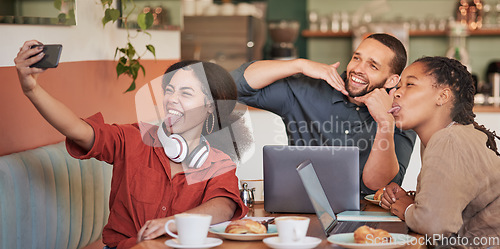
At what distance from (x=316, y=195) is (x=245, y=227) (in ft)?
0.66

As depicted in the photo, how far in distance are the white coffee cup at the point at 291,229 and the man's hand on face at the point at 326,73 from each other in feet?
3.73

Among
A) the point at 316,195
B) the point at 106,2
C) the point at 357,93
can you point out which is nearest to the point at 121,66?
the point at 106,2

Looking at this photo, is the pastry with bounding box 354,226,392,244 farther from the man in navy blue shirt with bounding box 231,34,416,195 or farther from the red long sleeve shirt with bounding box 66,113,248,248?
the man in navy blue shirt with bounding box 231,34,416,195

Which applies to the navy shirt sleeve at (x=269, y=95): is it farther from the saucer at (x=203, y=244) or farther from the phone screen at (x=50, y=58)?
Answer: the saucer at (x=203, y=244)

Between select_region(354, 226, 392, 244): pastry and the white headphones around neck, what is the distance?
53cm

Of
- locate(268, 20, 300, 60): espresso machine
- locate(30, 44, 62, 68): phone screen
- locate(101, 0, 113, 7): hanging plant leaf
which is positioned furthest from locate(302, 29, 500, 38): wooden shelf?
locate(30, 44, 62, 68): phone screen

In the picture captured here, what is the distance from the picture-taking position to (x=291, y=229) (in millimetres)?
1296

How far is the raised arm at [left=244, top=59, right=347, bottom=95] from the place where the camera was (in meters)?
2.38

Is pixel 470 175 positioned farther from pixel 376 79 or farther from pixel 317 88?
pixel 317 88

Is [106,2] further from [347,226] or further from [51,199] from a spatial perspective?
[347,226]

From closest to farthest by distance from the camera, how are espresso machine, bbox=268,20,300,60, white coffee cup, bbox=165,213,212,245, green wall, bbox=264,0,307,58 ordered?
white coffee cup, bbox=165,213,212,245, espresso machine, bbox=268,20,300,60, green wall, bbox=264,0,307,58

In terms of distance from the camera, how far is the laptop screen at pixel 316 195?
4.80 ft

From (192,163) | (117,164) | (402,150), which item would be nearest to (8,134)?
(117,164)

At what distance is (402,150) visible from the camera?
7.86ft
